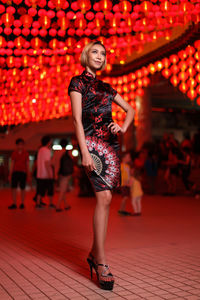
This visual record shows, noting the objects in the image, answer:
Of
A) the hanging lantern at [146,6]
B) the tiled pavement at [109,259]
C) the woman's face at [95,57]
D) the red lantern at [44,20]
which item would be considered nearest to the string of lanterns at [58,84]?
the hanging lantern at [146,6]

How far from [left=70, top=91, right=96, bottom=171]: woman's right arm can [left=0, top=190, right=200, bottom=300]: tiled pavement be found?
0.90m

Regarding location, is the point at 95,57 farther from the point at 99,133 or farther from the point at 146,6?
the point at 146,6

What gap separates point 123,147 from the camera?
21.2m

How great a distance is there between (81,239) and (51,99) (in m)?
14.1

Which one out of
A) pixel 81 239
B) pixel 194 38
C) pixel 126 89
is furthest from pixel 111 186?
pixel 126 89

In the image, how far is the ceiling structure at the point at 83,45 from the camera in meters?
9.67

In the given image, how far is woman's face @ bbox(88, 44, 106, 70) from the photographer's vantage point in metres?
3.34

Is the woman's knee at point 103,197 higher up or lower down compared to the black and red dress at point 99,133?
lower down

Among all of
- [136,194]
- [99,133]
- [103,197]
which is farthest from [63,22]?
[103,197]

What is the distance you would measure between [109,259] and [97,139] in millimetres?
1360

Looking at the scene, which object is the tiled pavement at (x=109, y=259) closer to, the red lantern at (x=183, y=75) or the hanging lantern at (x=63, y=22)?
the hanging lantern at (x=63, y=22)

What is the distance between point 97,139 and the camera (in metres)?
3.21

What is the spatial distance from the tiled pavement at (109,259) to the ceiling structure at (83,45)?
4814mm

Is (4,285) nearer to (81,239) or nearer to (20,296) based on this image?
(20,296)
